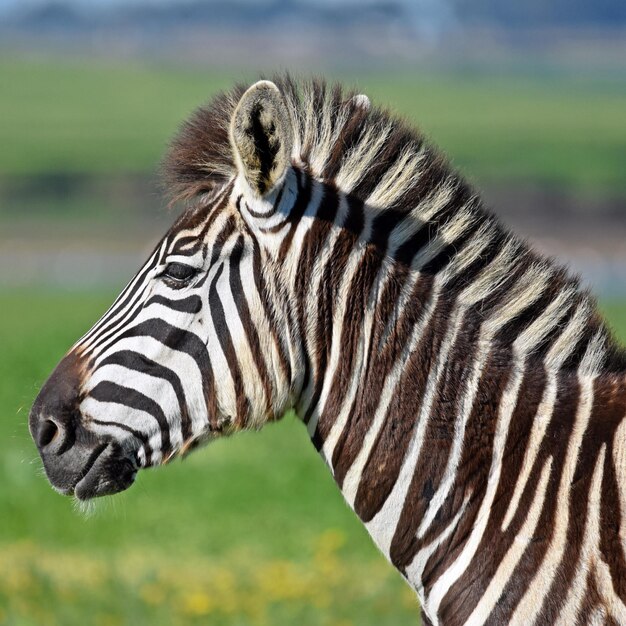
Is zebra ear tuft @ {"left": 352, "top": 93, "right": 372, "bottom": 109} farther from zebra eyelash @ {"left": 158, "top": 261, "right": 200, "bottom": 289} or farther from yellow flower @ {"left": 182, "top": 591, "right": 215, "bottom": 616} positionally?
yellow flower @ {"left": 182, "top": 591, "right": 215, "bottom": 616}

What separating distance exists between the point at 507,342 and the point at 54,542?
951cm

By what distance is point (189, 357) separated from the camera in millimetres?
3943

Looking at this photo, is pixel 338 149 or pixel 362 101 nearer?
pixel 338 149

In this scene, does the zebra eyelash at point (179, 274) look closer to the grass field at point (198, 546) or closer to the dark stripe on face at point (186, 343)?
the dark stripe on face at point (186, 343)

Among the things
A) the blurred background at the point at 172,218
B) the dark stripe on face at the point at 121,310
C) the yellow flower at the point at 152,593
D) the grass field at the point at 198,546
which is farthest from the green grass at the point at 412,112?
the dark stripe on face at the point at 121,310

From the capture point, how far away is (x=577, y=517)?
360 cm

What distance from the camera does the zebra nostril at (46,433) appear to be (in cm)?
404

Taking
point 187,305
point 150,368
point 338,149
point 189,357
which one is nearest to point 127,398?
point 150,368

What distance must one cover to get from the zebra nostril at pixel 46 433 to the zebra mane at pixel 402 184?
1.10 metres

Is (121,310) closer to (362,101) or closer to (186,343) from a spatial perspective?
(186,343)

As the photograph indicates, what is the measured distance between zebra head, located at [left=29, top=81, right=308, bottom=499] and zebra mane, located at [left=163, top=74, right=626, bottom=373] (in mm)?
189

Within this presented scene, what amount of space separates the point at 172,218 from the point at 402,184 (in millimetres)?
1363

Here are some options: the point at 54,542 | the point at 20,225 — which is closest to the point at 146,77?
the point at 20,225

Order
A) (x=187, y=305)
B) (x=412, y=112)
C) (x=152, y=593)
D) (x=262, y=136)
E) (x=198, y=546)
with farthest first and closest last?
1. (x=412, y=112)
2. (x=198, y=546)
3. (x=152, y=593)
4. (x=187, y=305)
5. (x=262, y=136)
